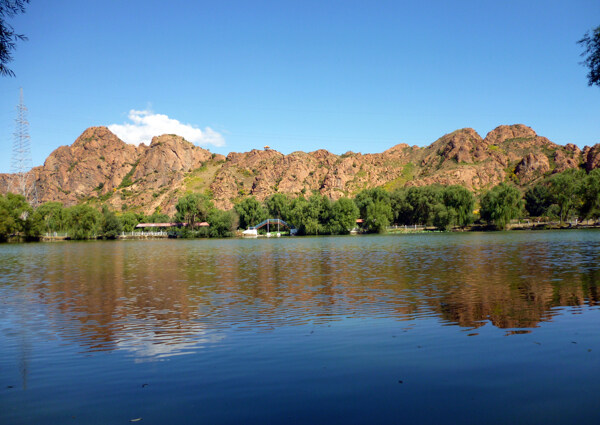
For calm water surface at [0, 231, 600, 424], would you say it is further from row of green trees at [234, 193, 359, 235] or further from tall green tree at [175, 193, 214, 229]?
tall green tree at [175, 193, 214, 229]

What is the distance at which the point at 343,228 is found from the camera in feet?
474

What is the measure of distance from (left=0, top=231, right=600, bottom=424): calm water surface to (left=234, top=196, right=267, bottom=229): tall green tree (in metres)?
154

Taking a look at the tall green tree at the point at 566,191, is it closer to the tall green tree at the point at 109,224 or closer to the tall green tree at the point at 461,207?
the tall green tree at the point at 461,207

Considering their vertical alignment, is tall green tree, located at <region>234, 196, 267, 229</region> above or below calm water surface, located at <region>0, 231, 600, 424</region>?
above

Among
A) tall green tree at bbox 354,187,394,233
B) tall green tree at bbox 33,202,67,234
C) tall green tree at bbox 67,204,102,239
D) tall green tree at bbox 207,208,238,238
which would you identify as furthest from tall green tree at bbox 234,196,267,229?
tall green tree at bbox 33,202,67,234

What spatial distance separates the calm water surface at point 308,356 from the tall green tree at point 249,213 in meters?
154

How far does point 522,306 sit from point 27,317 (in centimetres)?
1816

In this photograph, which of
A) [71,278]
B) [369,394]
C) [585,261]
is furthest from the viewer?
[585,261]

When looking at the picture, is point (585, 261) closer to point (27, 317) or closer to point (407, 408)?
point (407, 408)

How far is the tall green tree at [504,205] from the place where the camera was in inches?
4879

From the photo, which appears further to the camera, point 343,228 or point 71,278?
point 343,228

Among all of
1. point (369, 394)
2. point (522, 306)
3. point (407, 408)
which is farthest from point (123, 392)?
point (522, 306)

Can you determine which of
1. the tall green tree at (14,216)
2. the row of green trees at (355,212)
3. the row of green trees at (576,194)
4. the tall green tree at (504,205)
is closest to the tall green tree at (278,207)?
the row of green trees at (355,212)

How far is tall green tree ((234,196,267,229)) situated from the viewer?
175125 mm
